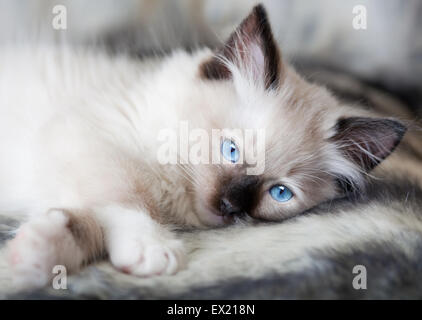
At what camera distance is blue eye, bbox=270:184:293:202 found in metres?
1.61

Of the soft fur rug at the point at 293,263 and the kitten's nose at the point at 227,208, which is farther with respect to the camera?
the kitten's nose at the point at 227,208

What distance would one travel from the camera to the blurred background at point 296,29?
7.68 feet

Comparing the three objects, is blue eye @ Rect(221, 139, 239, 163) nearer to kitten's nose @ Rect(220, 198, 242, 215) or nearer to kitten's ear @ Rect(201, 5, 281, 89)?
kitten's nose @ Rect(220, 198, 242, 215)

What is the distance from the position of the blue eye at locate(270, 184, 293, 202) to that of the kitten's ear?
36cm

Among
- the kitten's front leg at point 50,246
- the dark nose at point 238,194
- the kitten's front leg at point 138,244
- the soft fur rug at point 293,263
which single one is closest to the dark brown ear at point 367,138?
the soft fur rug at point 293,263

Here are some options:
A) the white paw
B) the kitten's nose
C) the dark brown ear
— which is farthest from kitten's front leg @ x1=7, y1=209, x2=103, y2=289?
the dark brown ear

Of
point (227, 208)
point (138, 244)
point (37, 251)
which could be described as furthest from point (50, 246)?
point (227, 208)

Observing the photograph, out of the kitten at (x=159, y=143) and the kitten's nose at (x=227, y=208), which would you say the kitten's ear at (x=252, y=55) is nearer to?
the kitten at (x=159, y=143)

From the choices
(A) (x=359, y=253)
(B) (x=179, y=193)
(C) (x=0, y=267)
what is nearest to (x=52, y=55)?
(B) (x=179, y=193)

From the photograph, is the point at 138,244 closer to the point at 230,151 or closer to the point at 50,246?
the point at 50,246

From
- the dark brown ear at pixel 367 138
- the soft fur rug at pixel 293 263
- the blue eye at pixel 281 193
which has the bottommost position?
the soft fur rug at pixel 293 263

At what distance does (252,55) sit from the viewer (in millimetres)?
1727

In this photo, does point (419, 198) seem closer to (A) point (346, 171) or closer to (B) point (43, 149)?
(A) point (346, 171)

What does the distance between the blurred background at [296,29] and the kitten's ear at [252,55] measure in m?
0.57
